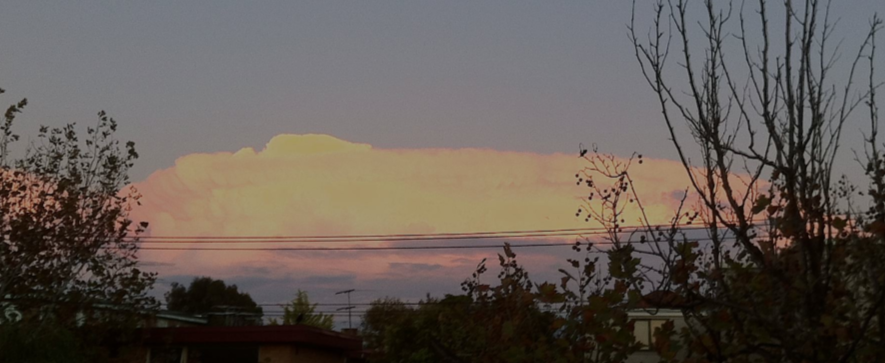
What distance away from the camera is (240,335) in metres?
22.2

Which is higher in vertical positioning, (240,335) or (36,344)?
(240,335)

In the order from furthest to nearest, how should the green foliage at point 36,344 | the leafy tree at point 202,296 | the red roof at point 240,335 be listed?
the leafy tree at point 202,296 → the red roof at point 240,335 → the green foliage at point 36,344

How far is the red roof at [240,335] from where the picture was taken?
22.0 m

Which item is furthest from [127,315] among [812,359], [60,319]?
[812,359]

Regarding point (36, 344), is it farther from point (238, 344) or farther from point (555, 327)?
point (555, 327)

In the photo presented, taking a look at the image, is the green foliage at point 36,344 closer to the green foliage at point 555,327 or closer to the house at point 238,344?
the house at point 238,344

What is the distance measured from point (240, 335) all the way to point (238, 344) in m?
0.52

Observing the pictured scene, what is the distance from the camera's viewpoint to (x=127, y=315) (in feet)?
76.2

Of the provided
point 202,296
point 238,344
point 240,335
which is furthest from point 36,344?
point 202,296

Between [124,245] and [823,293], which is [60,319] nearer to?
[124,245]

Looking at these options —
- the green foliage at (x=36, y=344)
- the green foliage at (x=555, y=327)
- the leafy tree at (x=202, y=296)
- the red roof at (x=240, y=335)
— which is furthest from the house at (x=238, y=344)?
the leafy tree at (x=202, y=296)

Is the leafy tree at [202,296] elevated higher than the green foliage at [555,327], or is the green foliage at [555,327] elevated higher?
the leafy tree at [202,296]

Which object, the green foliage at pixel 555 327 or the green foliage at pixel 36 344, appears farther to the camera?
the green foliage at pixel 36 344

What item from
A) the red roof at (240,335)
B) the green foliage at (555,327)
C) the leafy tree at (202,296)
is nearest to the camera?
the green foliage at (555,327)
